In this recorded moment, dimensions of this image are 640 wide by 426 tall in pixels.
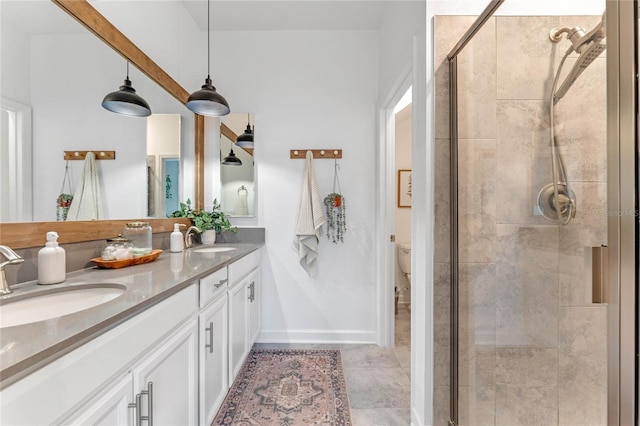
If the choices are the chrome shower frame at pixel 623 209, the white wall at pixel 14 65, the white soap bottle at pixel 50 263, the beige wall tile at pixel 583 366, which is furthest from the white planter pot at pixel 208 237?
the chrome shower frame at pixel 623 209

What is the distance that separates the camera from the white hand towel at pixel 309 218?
2465mm

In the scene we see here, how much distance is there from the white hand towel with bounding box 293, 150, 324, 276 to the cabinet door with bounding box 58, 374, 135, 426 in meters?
1.69

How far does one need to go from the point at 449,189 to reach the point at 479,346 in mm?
728

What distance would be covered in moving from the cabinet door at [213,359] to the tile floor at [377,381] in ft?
2.48

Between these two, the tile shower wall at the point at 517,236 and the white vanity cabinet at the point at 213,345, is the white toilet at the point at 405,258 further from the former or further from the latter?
the white vanity cabinet at the point at 213,345

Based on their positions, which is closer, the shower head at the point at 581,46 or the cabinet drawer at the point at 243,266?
the shower head at the point at 581,46

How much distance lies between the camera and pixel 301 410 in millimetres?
1709

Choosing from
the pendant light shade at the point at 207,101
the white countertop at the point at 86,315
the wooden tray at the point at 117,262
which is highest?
the pendant light shade at the point at 207,101

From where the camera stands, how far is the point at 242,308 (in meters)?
1.99

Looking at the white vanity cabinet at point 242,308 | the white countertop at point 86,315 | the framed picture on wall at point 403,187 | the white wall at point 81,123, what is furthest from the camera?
the framed picture on wall at point 403,187

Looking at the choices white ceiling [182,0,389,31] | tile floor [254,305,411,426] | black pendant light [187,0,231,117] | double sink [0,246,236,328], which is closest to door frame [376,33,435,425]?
tile floor [254,305,411,426]

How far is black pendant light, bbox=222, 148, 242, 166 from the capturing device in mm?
2607

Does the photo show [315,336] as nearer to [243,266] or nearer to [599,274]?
[243,266]

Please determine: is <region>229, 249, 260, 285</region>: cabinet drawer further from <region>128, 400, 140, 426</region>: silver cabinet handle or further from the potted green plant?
<region>128, 400, 140, 426</region>: silver cabinet handle
